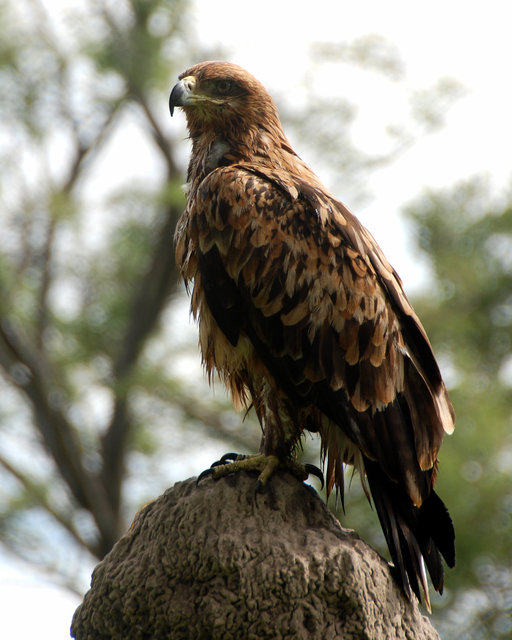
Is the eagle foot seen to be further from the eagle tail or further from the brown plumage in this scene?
the eagle tail

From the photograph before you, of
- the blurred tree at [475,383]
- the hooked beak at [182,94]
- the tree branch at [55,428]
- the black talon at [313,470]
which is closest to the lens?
the black talon at [313,470]

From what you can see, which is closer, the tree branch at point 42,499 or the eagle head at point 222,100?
the eagle head at point 222,100

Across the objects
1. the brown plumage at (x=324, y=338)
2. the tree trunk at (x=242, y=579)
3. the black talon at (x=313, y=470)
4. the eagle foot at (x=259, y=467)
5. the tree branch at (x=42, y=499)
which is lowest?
the tree trunk at (x=242, y=579)

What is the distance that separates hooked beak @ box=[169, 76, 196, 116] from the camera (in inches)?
172

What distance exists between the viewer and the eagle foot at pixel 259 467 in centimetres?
355

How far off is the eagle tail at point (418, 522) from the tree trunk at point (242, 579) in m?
0.15

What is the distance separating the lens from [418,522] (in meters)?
3.59

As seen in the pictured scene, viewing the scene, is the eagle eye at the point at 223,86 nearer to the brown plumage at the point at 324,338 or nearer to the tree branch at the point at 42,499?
the brown plumage at the point at 324,338

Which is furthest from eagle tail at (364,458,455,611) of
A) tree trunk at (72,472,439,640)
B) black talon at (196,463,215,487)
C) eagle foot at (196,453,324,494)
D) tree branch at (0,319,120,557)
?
tree branch at (0,319,120,557)

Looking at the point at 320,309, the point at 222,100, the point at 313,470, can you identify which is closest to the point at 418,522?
the point at 313,470

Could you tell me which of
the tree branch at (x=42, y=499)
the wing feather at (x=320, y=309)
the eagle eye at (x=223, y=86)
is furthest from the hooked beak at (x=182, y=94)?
the tree branch at (x=42, y=499)

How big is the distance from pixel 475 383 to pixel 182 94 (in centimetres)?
714

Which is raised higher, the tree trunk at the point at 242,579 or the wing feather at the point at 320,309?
the wing feather at the point at 320,309

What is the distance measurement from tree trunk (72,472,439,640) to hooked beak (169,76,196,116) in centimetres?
181
